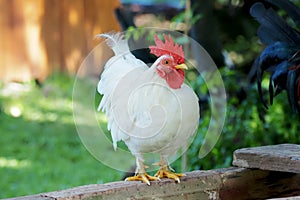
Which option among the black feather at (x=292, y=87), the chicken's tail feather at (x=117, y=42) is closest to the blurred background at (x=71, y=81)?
the chicken's tail feather at (x=117, y=42)

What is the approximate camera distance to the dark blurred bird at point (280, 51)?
3.04 metres

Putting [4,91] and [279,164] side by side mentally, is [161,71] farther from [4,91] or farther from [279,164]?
[4,91]

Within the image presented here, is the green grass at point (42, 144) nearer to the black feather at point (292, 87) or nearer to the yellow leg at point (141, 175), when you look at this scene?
the black feather at point (292, 87)

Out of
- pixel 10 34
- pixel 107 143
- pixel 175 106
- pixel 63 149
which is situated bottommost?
pixel 63 149

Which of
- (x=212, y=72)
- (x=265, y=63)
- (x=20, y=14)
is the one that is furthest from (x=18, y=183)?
(x=20, y=14)

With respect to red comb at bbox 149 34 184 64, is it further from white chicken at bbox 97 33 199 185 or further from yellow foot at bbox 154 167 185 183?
yellow foot at bbox 154 167 185 183

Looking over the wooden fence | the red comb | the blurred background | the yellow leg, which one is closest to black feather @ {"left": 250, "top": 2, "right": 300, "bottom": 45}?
the blurred background

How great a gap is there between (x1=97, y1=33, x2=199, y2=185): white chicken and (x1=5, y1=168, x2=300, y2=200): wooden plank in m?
0.07

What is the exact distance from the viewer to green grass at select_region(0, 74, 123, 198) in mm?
4980

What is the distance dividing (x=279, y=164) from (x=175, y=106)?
54 cm

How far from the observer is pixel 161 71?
6.90 feet

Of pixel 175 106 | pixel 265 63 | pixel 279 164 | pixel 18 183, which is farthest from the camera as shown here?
pixel 18 183

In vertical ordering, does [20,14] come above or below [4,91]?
above

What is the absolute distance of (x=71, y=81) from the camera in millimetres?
7121
